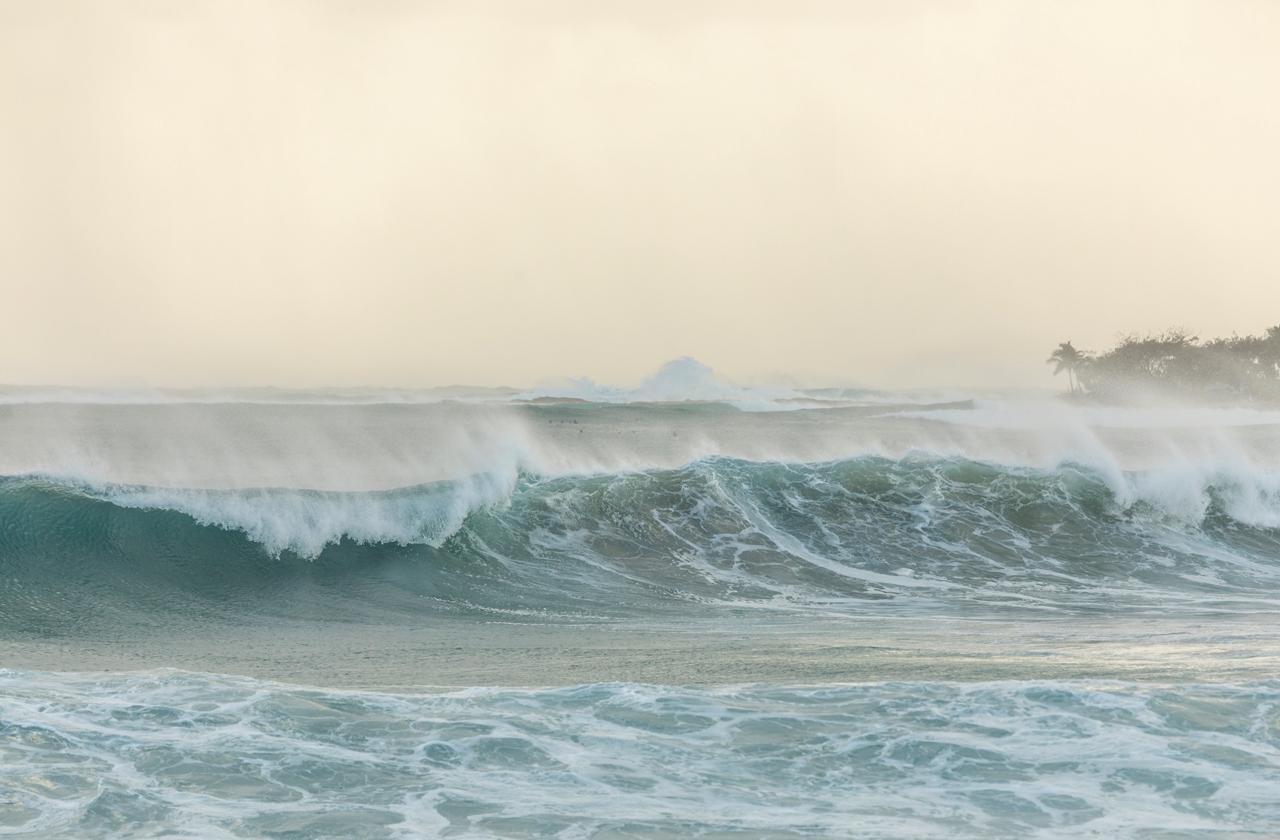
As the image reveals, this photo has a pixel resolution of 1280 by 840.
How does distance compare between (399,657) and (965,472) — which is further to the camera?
(965,472)

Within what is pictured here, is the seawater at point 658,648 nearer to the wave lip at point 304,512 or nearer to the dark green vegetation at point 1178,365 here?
the wave lip at point 304,512

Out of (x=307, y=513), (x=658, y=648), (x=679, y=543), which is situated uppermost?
(x=307, y=513)

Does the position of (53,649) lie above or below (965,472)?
below

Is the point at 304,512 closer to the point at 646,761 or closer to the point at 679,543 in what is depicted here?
the point at 679,543

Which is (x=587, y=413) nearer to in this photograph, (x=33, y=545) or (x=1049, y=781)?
(x=33, y=545)

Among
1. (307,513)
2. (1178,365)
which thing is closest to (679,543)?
(307,513)

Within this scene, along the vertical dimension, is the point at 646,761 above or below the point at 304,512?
below

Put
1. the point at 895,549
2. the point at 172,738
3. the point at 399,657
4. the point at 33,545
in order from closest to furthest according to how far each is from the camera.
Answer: the point at 172,738 → the point at 399,657 → the point at 33,545 → the point at 895,549

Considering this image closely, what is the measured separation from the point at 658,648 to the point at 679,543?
647 cm

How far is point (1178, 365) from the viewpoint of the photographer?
9344cm

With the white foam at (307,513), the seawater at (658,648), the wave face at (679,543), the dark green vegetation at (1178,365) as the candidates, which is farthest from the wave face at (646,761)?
the dark green vegetation at (1178,365)

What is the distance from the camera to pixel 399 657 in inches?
369

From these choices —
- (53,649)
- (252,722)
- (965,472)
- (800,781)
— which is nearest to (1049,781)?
(800,781)

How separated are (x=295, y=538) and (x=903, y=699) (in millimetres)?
10513
